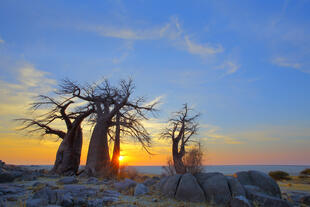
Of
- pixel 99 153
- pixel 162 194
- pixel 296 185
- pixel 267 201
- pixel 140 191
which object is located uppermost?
pixel 99 153

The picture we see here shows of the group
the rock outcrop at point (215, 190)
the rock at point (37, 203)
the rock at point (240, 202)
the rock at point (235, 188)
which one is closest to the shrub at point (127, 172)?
the rock outcrop at point (215, 190)

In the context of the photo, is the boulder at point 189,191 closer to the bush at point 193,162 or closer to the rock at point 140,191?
the rock at point 140,191

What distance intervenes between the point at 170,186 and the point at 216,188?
1466 mm

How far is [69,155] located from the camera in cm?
1444

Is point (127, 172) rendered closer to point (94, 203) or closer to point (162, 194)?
point (162, 194)

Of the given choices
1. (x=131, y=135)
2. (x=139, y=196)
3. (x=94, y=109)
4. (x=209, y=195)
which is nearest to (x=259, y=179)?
(x=209, y=195)

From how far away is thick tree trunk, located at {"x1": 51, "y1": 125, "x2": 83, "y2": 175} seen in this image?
14.2 metres

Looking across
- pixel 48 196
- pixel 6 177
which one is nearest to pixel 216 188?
pixel 48 196

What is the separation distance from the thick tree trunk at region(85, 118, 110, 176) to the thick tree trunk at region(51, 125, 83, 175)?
1.66 meters

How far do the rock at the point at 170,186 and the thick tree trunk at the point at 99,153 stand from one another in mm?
5816

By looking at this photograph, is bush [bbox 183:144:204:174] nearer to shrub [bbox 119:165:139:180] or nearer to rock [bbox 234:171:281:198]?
rock [bbox 234:171:281:198]

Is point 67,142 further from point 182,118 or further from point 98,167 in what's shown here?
point 182,118

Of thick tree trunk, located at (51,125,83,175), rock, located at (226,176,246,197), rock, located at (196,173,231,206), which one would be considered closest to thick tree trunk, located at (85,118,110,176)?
thick tree trunk, located at (51,125,83,175)

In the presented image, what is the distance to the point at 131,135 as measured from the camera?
1402 cm
